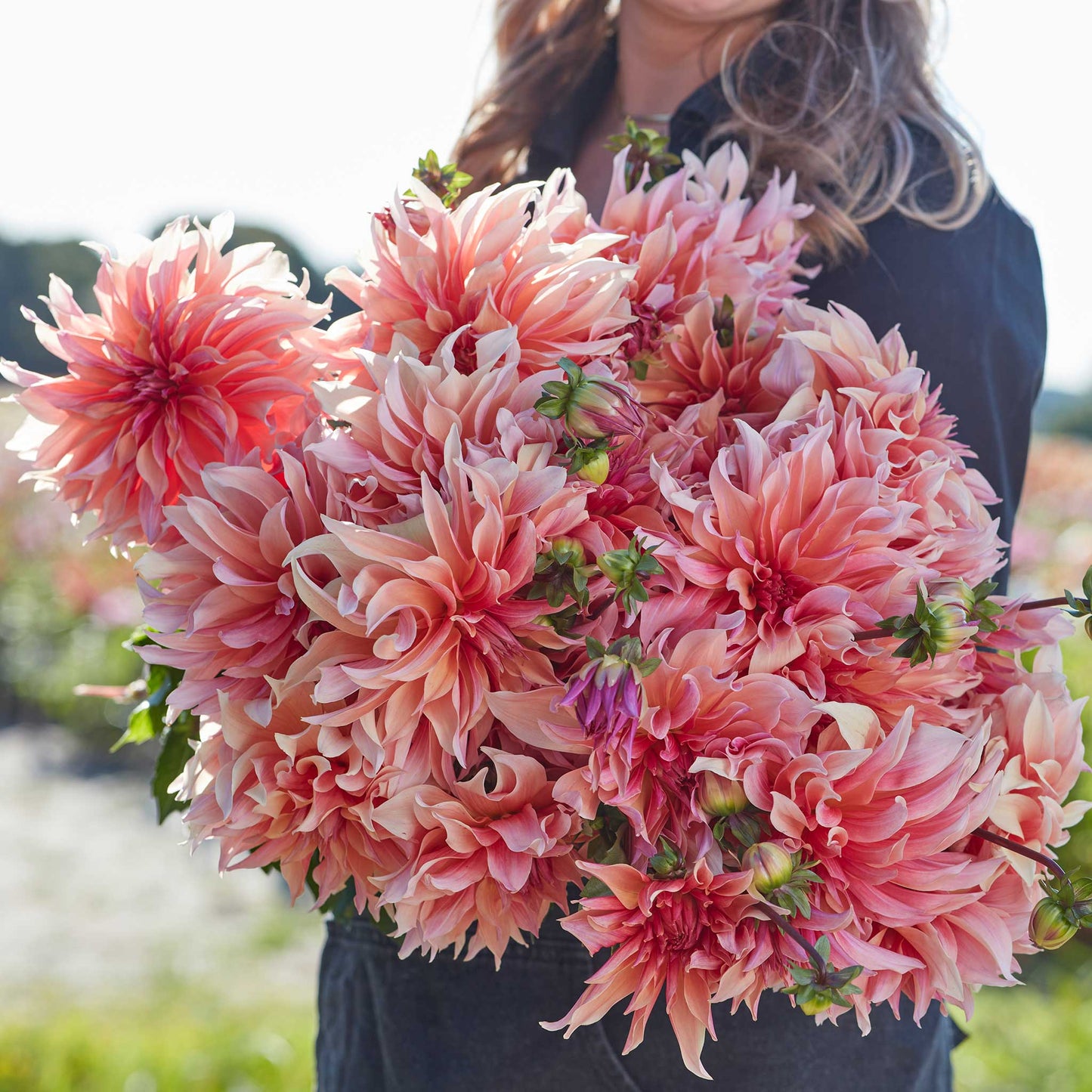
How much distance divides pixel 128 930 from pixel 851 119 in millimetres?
3651

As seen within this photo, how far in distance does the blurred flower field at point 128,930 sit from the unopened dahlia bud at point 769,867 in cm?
123

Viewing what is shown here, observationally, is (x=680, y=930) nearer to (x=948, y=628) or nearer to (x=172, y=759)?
(x=948, y=628)

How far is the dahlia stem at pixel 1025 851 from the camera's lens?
0.64m

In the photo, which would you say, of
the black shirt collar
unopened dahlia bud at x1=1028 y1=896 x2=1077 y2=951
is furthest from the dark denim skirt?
the black shirt collar

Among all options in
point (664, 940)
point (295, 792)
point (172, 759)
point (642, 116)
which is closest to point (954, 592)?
point (664, 940)

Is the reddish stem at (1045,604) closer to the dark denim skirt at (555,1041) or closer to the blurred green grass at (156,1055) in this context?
the dark denim skirt at (555,1041)

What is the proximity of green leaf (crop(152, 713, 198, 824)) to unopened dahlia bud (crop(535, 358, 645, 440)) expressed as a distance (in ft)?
1.54

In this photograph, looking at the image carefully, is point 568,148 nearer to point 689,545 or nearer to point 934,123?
point 934,123

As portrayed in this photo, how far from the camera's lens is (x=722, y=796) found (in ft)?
1.92

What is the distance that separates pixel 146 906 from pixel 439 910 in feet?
12.1

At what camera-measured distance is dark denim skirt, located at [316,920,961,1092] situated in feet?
3.14

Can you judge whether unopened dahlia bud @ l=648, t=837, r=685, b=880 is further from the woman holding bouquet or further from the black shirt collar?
the black shirt collar

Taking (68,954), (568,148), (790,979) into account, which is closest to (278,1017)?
(68,954)

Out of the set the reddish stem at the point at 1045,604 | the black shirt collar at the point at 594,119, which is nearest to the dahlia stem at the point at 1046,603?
the reddish stem at the point at 1045,604
